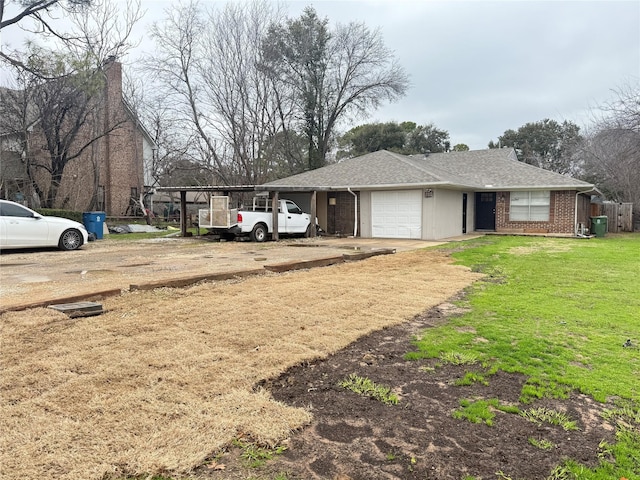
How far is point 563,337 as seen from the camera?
449 cm

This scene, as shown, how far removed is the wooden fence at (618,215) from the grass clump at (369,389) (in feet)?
85.4

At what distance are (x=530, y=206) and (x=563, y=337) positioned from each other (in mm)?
17851

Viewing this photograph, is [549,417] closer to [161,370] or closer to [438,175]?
[161,370]

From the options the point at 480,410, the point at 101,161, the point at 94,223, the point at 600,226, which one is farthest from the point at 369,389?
the point at 101,161

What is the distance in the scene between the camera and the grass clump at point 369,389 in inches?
121

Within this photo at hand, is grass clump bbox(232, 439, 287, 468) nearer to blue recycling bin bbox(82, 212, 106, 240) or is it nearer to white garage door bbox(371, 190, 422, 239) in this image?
white garage door bbox(371, 190, 422, 239)

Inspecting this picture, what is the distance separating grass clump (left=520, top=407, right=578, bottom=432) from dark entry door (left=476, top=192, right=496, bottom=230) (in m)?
20.3

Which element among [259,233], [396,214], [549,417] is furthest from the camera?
[396,214]

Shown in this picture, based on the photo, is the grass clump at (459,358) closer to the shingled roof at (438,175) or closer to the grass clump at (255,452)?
the grass clump at (255,452)

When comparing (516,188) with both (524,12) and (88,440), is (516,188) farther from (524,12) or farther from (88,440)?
(88,440)

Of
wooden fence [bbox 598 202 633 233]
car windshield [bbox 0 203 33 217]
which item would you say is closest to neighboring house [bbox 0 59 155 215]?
car windshield [bbox 0 203 33 217]

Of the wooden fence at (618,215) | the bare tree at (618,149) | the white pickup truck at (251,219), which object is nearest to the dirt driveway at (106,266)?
the white pickup truck at (251,219)

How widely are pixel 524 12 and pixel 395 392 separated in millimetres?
14781

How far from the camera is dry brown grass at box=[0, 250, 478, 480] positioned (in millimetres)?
2314
